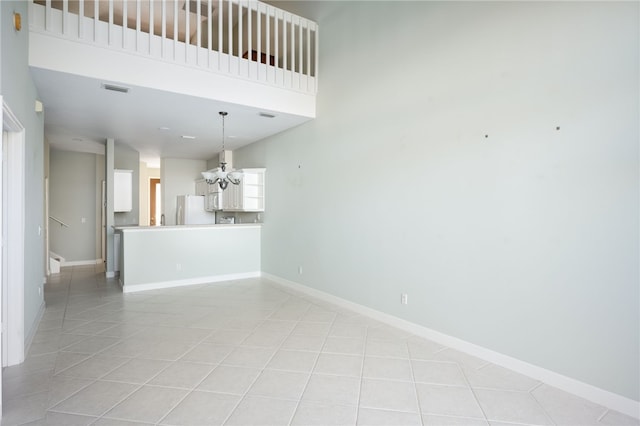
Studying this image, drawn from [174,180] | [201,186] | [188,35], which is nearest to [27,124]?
[188,35]

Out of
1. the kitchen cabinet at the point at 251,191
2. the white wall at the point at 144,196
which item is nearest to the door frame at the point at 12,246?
the kitchen cabinet at the point at 251,191

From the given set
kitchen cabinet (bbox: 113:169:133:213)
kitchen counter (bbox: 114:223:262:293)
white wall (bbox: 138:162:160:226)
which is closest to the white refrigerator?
kitchen cabinet (bbox: 113:169:133:213)

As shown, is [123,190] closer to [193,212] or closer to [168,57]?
[193,212]

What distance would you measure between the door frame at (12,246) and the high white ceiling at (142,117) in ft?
3.42

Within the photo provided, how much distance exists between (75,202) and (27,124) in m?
6.11

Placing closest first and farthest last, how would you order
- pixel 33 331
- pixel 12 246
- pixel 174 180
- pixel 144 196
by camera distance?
pixel 12 246, pixel 33 331, pixel 174 180, pixel 144 196

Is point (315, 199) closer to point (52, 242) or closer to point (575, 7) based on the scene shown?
point (575, 7)

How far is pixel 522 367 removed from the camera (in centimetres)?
284

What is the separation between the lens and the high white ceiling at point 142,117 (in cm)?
420

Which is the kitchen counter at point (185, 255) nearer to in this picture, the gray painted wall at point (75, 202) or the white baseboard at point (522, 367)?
the gray painted wall at point (75, 202)

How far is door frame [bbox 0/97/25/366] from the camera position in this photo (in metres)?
2.90

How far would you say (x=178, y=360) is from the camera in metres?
3.08

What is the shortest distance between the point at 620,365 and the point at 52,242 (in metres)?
10.3

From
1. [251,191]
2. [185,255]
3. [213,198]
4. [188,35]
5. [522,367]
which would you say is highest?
[188,35]
